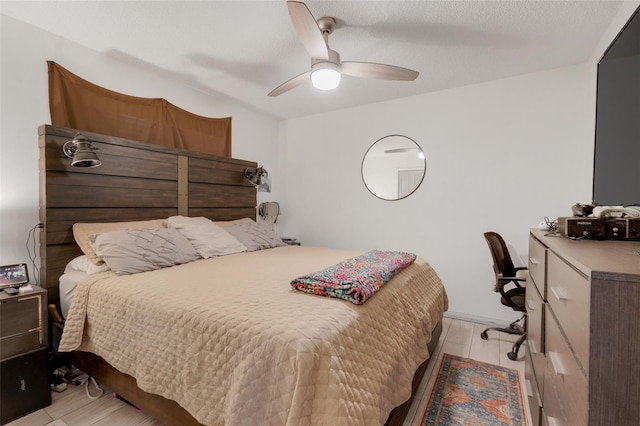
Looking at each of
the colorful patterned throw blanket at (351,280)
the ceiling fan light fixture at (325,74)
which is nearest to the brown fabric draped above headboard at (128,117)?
the ceiling fan light fixture at (325,74)

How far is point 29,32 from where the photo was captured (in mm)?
2092

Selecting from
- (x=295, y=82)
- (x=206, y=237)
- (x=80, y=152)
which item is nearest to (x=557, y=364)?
(x=295, y=82)

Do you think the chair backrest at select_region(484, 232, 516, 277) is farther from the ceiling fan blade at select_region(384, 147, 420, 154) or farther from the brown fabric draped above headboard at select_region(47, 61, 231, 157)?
the brown fabric draped above headboard at select_region(47, 61, 231, 157)

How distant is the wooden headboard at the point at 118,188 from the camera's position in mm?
2057

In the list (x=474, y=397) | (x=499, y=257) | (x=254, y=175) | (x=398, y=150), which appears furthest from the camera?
(x=254, y=175)

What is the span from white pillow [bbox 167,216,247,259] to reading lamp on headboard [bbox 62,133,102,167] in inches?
30.5

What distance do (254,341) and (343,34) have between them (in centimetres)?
215

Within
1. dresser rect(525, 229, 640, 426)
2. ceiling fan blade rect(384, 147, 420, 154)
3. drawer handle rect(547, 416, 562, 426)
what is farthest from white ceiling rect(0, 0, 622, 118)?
drawer handle rect(547, 416, 562, 426)

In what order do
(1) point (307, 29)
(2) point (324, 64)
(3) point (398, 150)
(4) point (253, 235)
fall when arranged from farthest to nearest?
(3) point (398, 150) → (4) point (253, 235) → (2) point (324, 64) → (1) point (307, 29)

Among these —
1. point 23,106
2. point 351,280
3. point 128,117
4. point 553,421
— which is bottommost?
point 553,421

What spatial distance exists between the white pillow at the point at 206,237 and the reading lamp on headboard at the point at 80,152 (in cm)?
78

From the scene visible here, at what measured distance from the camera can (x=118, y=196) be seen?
2.43 m

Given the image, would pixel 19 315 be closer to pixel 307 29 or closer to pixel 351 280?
pixel 351 280

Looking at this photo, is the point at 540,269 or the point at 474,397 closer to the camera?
the point at 540,269
